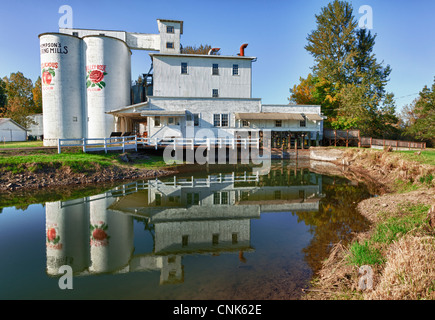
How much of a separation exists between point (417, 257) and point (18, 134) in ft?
166

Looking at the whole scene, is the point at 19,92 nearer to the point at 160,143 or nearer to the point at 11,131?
the point at 11,131

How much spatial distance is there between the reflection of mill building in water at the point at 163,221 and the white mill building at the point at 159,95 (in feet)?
41.5

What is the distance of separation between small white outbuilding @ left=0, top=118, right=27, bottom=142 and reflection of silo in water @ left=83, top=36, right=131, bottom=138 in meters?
18.7

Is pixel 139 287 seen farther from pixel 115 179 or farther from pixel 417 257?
pixel 115 179

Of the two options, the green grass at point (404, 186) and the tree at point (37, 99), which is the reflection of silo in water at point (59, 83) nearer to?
the green grass at point (404, 186)

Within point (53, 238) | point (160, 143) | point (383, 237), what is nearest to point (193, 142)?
point (160, 143)

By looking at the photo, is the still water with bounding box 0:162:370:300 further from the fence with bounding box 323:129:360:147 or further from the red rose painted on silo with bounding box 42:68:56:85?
the red rose painted on silo with bounding box 42:68:56:85

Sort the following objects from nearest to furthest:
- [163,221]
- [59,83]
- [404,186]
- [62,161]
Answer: [163,221]
[404,186]
[62,161]
[59,83]

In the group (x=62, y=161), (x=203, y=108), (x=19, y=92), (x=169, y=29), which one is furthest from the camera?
(x=19, y=92)

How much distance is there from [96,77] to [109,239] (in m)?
24.6

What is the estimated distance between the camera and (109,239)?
924cm

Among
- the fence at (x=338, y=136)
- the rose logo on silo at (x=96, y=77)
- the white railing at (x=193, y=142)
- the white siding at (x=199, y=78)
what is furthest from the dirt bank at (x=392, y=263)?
the rose logo on silo at (x=96, y=77)

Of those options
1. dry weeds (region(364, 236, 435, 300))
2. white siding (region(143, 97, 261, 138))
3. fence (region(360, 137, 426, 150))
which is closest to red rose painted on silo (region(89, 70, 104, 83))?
white siding (region(143, 97, 261, 138))

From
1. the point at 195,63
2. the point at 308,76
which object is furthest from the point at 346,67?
the point at 195,63
